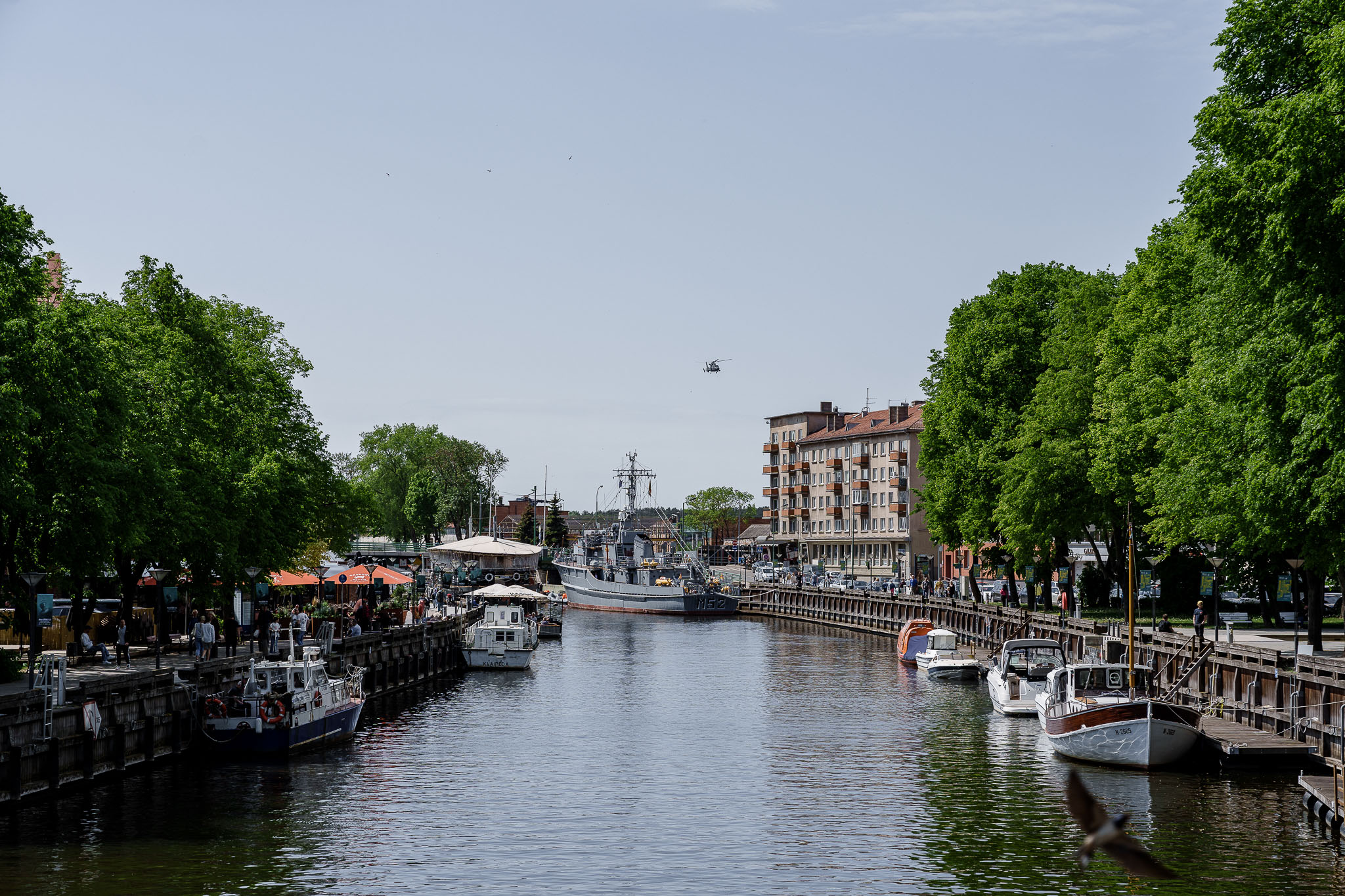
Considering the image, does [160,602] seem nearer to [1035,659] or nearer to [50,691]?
[50,691]

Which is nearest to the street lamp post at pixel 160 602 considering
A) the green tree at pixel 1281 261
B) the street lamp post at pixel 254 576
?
the street lamp post at pixel 254 576

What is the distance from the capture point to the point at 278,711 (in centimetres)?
4144

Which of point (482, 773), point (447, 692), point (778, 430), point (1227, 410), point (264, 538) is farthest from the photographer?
point (778, 430)

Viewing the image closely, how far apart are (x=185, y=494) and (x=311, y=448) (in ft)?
73.8

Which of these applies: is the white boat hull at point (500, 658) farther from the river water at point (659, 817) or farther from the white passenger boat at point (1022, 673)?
the white passenger boat at point (1022, 673)

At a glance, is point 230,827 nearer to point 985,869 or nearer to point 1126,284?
point 985,869

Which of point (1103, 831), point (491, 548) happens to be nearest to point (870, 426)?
point (491, 548)

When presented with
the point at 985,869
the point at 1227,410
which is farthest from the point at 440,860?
the point at 1227,410

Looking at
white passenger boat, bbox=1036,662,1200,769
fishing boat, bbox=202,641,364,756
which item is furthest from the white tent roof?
white passenger boat, bbox=1036,662,1200,769

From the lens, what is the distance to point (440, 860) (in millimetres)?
28359

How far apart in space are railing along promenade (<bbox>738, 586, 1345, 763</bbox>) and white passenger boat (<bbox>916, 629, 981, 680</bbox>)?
387 cm

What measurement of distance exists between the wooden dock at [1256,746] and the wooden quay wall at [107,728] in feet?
91.4

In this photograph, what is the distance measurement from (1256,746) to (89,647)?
35.9 meters

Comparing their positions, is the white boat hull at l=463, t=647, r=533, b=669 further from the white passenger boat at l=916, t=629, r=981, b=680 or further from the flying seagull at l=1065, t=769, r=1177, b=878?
the flying seagull at l=1065, t=769, r=1177, b=878
